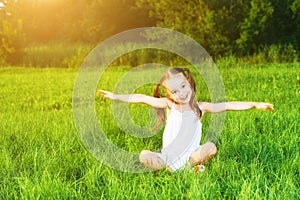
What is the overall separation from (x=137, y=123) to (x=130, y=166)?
62.5 inches

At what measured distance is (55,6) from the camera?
949 inches

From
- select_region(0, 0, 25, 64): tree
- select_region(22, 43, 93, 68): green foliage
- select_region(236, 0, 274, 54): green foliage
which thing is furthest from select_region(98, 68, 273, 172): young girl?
select_region(0, 0, 25, 64): tree

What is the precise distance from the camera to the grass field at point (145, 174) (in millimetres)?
3037

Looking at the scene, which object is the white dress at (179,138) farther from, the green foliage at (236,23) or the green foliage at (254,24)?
the green foliage at (254,24)

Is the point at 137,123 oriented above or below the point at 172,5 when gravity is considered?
below

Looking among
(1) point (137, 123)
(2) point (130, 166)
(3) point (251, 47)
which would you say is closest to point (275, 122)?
(1) point (137, 123)

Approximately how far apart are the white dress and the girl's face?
0.33ft

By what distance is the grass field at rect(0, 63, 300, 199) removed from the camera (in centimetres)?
304

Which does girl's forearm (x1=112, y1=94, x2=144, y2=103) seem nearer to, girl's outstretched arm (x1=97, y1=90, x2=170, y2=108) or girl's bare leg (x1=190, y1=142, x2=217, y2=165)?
girl's outstretched arm (x1=97, y1=90, x2=170, y2=108)

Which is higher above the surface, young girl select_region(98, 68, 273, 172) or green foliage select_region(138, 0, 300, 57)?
green foliage select_region(138, 0, 300, 57)

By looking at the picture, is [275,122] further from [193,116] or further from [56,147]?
[56,147]

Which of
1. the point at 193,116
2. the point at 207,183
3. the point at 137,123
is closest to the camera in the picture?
the point at 207,183

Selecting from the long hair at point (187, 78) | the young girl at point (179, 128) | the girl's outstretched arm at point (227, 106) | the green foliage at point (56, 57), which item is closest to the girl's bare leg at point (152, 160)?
the young girl at point (179, 128)

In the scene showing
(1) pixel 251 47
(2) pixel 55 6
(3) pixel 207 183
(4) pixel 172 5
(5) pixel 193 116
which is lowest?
(3) pixel 207 183
